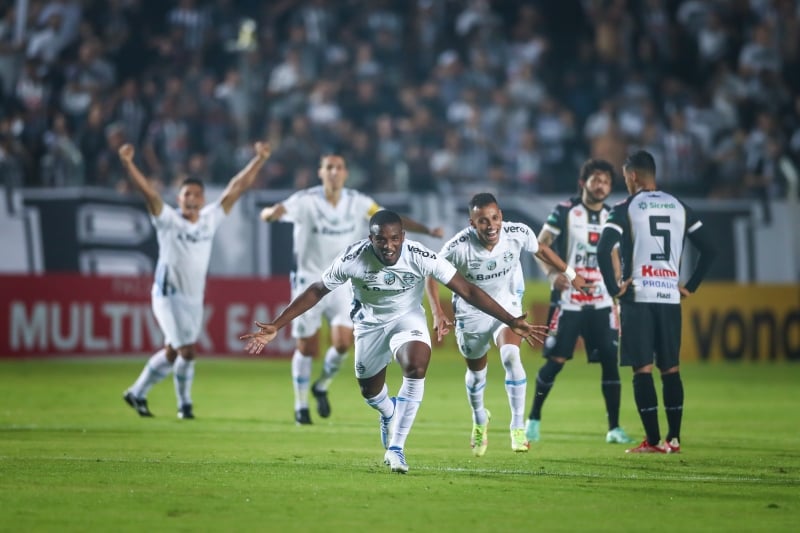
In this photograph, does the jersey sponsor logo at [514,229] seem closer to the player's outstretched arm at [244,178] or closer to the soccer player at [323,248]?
the soccer player at [323,248]

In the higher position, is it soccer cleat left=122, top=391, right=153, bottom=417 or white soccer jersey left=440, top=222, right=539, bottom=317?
white soccer jersey left=440, top=222, right=539, bottom=317

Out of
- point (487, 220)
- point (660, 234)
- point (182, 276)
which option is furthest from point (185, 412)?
point (660, 234)

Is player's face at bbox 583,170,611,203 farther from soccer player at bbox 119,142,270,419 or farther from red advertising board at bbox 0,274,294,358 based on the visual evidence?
red advertising board at bbox 0,274,294,358

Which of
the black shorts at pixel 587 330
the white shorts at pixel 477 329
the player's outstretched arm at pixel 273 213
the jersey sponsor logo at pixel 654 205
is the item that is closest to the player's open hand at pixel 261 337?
the white shorts at pixel 477 329

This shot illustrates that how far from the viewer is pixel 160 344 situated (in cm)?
2383

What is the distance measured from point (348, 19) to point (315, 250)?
13700 mm

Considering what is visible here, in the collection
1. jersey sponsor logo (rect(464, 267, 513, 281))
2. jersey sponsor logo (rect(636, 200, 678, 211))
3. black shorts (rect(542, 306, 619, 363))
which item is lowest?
black shorts (rect(542, 306, 619, 363))

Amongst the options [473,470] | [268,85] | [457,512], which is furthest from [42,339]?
[457,512]

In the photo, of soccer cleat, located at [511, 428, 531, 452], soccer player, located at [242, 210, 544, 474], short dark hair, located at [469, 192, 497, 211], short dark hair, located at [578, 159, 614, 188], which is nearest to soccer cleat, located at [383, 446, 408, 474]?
soccer player, located at [242, 210, 544, 474]

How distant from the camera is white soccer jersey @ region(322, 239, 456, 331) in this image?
35.0ft

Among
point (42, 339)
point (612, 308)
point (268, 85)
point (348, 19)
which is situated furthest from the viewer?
point (348, 19)

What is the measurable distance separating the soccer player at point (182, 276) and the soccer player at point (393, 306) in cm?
460

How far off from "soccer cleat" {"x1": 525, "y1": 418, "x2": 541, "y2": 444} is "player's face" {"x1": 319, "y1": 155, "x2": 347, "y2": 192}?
12.5 feet

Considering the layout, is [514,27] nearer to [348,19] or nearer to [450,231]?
[348,19]
